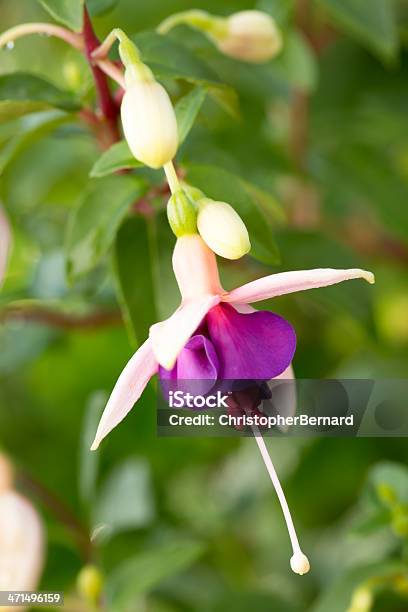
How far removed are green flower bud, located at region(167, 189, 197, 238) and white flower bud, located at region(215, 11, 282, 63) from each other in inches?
12.2

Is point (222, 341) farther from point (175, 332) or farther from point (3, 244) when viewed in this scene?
point (3, 244)

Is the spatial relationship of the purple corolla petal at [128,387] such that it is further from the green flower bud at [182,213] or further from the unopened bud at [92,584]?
the unopened bud at [92,584]

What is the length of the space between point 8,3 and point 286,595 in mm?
1253

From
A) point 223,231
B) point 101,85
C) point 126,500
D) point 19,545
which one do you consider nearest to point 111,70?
point 101,85

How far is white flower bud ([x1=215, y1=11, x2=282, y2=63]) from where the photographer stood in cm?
85

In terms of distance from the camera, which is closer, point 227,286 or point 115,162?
point 115,162

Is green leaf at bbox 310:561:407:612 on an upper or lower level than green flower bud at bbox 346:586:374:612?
lower

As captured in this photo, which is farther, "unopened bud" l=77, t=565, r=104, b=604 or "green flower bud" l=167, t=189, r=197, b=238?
"unopened bud" l=77, t=565, r=104, b=604

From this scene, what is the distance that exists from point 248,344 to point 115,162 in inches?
7.2

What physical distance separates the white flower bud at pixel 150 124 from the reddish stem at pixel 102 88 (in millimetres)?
138

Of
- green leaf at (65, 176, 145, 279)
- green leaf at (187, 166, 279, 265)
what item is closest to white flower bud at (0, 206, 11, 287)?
green leaf at (65, 176, 145, 279)

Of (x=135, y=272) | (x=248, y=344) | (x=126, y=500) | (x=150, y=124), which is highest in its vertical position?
(x=150, y=124)

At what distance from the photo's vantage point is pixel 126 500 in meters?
1.15

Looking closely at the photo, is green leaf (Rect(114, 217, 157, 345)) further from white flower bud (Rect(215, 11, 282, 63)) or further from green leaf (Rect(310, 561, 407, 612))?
green leaf (Rect(310, 561, 407, 612))
